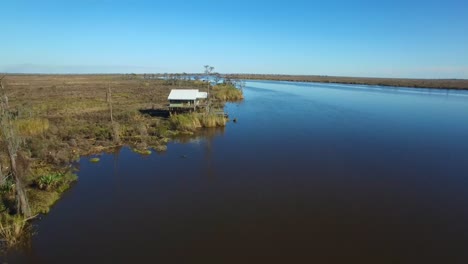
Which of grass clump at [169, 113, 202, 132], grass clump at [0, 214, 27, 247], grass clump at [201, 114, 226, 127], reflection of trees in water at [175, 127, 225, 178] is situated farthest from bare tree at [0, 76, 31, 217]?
grass clump at [201, 114, 226, 127]

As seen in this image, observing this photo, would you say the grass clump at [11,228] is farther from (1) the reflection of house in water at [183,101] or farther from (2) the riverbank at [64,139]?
(1) the reflection of house in water at [183,101]

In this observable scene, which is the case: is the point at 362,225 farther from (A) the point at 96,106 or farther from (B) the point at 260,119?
(A) the point at 96,106

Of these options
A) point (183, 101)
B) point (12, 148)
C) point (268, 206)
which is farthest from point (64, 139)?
point (268, 206)

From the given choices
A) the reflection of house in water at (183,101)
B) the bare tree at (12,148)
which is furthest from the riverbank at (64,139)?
the reflection of house in water at (183,101)

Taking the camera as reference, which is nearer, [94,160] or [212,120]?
[94,160]

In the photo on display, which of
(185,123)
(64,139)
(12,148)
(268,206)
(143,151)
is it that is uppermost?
(12,148)

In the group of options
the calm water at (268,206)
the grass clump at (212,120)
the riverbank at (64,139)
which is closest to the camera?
the calm water at (268,206)

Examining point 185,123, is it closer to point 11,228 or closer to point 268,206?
point 268,206

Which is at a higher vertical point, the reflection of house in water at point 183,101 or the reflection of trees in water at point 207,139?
the reflection of house in water at point 183,101

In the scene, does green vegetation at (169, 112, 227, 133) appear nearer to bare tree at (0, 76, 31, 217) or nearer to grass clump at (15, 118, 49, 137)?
grass clump at (15, 118, 49, 137)

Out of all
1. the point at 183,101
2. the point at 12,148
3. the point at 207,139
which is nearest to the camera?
the point at 12,148
